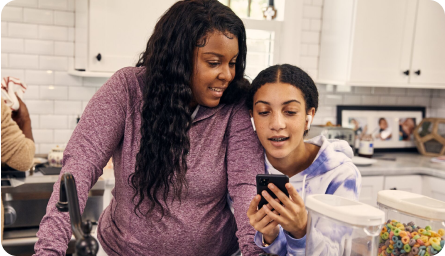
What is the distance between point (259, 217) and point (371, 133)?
3056 millimetres

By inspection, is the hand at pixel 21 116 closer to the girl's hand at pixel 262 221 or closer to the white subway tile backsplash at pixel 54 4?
the white subway tile backsplash at pixel 54 4

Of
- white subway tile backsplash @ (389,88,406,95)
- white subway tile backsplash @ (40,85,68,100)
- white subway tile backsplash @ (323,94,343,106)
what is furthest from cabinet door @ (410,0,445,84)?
white subway tile backsplash @ (40,85,68,100)

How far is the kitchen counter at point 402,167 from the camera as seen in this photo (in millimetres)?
3170

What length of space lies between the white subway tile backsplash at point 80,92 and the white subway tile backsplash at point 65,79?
0.05 meters

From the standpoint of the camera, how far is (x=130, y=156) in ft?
4.27

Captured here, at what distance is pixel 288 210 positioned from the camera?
107cm

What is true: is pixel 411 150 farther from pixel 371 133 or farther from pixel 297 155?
pixel 297 155

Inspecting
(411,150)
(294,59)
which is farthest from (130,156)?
(411,150)

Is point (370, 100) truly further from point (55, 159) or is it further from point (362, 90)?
point (55, 159)

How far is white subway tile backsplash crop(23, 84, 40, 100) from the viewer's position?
3.02 meters

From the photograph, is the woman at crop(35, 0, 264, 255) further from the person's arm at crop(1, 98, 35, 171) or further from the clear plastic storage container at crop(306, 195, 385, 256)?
the person's arm at crop(1, 98, 35, 171)

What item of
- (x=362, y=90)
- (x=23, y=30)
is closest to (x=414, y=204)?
(x=23, y=30)

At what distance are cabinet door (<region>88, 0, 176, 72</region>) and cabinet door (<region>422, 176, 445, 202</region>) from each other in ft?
7.96

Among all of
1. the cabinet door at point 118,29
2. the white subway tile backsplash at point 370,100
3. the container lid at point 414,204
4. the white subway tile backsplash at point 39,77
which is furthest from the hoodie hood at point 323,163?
the white subway tile backsplash at point 370,100
